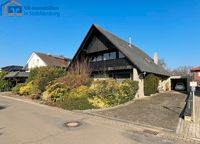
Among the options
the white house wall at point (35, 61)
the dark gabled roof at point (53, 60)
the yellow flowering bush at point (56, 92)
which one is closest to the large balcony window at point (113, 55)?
the yellow flowering bush at point (56, 92)

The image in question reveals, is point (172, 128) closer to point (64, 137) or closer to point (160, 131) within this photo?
point (160, 131)

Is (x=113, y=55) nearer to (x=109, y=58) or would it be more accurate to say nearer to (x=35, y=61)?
(x=109, y=58)

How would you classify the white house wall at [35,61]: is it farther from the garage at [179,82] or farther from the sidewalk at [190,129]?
the sidewalk at [190,129]

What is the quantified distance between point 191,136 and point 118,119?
12.5 ft

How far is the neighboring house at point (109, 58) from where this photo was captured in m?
17.9

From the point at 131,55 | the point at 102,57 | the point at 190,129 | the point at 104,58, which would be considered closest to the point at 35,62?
the point at 102,57

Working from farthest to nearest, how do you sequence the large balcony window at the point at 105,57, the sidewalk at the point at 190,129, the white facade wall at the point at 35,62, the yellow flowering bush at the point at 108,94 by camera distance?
the white facade wall at the point at 35,62
the large balcony window at the point at 105,57
the yellow flowering bush at the point at 108,94
the sidewalk at the point at 190,129

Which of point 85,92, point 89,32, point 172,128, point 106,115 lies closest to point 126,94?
point 85,92

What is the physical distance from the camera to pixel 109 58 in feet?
69.5

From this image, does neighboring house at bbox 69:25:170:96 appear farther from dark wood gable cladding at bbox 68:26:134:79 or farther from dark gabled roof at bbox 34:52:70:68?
dark gabled roof at bbox 34:52:70:68

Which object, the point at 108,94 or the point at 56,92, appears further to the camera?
the point at 56,92

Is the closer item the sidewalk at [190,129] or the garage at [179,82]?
the sidewalk at [190,129]

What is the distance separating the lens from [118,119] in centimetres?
933

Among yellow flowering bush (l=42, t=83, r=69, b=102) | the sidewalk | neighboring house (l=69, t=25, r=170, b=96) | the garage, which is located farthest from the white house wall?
the sidewalk
